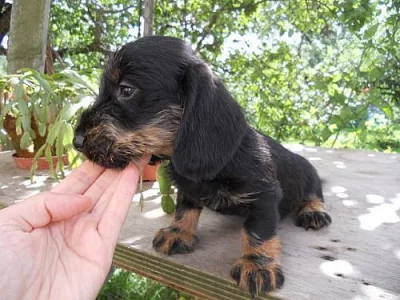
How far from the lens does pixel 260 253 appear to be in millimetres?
1916

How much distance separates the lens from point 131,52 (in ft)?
6.30

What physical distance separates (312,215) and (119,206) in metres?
1.13

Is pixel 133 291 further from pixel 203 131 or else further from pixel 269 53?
pixel 269 53

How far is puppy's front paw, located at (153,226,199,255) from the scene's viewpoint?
2057 millimetres

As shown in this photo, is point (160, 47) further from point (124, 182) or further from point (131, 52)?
point (124, 182)

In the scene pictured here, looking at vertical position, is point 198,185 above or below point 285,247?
above

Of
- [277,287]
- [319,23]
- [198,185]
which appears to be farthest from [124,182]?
[319,23]

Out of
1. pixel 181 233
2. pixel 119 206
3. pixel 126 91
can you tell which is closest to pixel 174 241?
pixel 181 233

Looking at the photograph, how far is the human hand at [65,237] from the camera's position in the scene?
5.12 ft

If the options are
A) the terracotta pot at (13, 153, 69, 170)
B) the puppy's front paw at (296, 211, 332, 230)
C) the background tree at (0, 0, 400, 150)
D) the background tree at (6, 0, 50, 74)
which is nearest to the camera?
the puppy's front paw at (296, 211, 332, 230)

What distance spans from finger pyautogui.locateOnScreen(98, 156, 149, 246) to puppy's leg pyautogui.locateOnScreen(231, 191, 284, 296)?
528mm

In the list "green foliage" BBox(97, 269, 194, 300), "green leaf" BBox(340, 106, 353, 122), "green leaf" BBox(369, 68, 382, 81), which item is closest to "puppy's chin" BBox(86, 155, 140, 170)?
"green foliage" BBox(97, 269, 194, 300)

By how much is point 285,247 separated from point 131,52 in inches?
46.7

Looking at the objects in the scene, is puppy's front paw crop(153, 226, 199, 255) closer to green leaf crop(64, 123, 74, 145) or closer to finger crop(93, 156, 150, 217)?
finger crop(93, 156, 150, 217)
